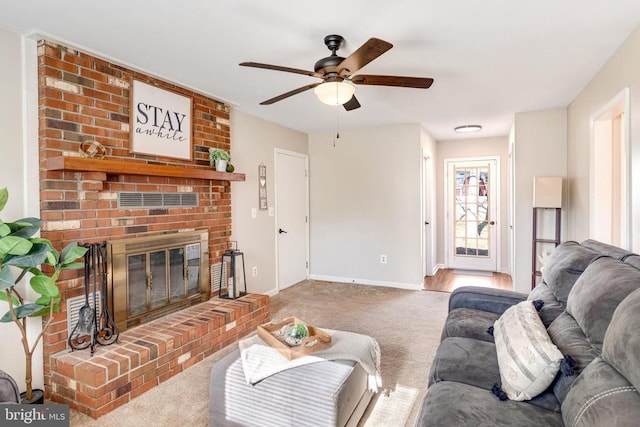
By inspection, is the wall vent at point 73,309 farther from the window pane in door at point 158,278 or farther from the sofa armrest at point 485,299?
the sofa armrest at point 485,299

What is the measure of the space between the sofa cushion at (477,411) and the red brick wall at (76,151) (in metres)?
2.42

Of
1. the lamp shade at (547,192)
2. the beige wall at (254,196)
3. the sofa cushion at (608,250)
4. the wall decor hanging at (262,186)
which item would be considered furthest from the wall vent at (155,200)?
the lamp shade at (547,192)

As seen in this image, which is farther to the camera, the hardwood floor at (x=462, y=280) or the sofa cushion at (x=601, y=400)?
the hardwood floor at (x=462, y=280)

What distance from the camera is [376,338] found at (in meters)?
3.30

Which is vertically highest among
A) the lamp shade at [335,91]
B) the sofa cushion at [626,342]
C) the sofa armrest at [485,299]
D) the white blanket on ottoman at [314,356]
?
the lamp shade at [335,91]

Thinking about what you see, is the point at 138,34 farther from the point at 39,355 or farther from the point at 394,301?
the point at 394,301

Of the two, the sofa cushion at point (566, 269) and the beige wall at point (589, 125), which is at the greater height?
the beige wall at point (589, 125)

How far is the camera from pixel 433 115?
177 inches

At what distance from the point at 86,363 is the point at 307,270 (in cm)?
371

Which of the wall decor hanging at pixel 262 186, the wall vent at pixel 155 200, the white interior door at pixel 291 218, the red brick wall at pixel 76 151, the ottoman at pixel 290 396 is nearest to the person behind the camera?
the ottoman at pixel 290 396

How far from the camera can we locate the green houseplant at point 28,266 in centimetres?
187

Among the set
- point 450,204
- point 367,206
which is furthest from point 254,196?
point 450,204

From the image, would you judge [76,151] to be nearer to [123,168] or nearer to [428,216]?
[123,168]

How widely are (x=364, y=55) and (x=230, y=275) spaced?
2.59 meters
